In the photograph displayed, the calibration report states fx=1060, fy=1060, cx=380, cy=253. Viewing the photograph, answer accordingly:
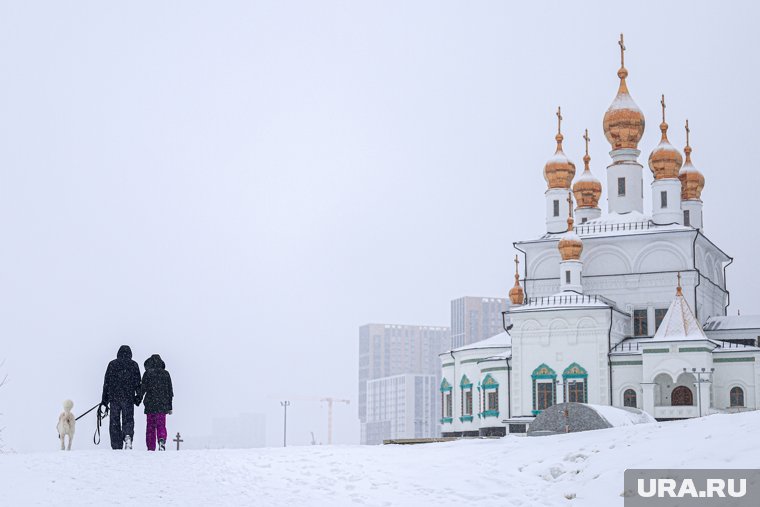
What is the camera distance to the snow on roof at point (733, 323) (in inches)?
1470

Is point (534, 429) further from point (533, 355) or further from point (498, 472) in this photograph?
point (533, 355)

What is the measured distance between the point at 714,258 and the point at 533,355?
32.3 ft

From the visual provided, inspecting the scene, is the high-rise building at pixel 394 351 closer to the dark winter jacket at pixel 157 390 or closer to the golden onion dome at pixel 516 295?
the golden onion dome at pixel 516 295

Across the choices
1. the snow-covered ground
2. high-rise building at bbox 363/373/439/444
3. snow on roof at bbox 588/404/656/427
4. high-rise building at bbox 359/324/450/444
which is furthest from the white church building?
high-rise building at bbox 359/324/450/444

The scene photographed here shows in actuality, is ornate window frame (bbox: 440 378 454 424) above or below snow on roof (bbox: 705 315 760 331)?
below

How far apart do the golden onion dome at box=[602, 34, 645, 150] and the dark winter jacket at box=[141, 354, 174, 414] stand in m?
28.3

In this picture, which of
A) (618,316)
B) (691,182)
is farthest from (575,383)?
(691,182)

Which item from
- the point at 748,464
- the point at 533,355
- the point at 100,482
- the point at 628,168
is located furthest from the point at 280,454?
the point at 628,168

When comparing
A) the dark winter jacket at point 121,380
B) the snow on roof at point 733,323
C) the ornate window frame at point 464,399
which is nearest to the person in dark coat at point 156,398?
the dark winter jacket at point 121,380

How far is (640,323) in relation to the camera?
3722 centimetres

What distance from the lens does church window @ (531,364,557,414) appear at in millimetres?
34969

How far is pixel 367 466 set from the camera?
48.7 ft

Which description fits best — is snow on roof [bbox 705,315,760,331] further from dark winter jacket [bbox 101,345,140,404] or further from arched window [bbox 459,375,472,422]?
dark winter jacket [bbox 101,345,140,404]

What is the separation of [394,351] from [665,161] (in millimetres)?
105146
